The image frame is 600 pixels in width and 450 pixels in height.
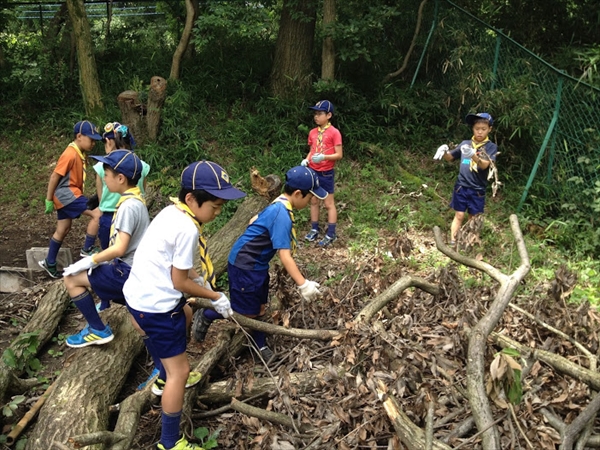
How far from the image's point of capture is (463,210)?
569cm

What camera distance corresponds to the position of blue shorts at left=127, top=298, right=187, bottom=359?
2.83 metres

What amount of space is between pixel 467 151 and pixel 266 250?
3.04 meters

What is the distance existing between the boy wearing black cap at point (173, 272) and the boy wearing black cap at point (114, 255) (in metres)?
0.51

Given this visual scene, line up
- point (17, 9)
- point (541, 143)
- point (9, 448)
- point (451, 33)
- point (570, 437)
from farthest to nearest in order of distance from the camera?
point (17, 9)
point (451, 33)
point (541, 143)
point (9, 448)
point (570, 437)

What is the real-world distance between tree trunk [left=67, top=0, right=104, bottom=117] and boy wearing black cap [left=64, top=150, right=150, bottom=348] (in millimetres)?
5545

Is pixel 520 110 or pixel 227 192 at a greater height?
pixel 227 192

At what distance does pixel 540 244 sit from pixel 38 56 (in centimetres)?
923

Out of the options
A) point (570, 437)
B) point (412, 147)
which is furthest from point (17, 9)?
point (570, 437)

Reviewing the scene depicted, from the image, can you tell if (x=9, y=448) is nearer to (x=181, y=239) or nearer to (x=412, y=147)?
(x=181, y=239)

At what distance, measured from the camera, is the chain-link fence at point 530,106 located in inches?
259

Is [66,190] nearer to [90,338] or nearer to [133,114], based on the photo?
[90,338]

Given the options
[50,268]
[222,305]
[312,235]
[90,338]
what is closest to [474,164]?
[312,235]

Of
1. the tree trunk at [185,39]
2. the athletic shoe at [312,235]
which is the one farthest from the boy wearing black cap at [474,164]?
the tree trunk at [185,39]

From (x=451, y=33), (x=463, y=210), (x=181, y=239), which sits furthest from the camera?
(x=451, y=33)
